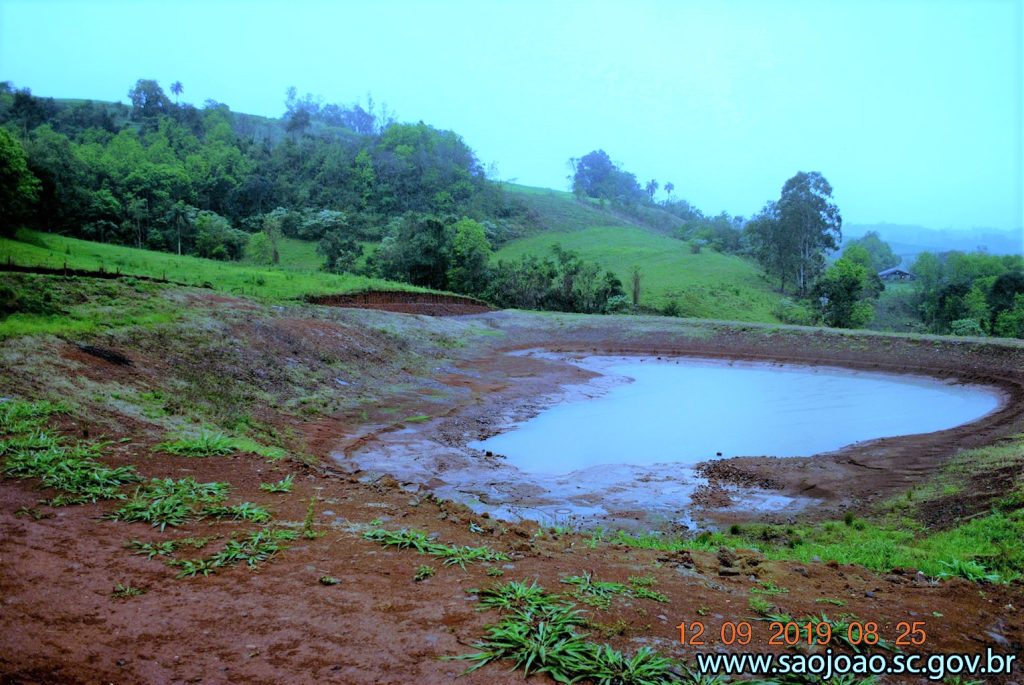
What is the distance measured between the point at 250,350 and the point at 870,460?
11169 mm

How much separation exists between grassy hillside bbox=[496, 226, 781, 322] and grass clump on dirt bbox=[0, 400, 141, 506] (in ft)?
98.0

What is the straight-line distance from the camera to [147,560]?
4359 millimetres

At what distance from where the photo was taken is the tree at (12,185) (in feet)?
56.0

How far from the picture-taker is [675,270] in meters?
43.0

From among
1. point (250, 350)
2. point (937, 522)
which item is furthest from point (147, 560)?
point (250, 350)

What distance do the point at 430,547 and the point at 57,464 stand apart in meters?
3.52

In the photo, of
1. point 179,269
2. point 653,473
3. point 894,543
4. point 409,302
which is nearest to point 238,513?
point 894,543

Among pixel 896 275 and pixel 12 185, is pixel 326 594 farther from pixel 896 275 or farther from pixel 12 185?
pixel 896 275

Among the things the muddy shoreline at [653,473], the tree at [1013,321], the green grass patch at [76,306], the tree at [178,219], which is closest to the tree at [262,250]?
the tree at [178,219]

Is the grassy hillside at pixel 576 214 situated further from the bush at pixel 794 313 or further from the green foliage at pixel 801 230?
the bush at pixel 794 313

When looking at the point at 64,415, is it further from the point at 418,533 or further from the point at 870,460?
the point at 870,460

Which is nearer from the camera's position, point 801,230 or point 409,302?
point 409,302

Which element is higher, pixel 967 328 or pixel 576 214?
pixel 576 214

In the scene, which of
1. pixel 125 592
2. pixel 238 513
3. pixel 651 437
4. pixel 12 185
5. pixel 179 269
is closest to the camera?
pixel 125 592
